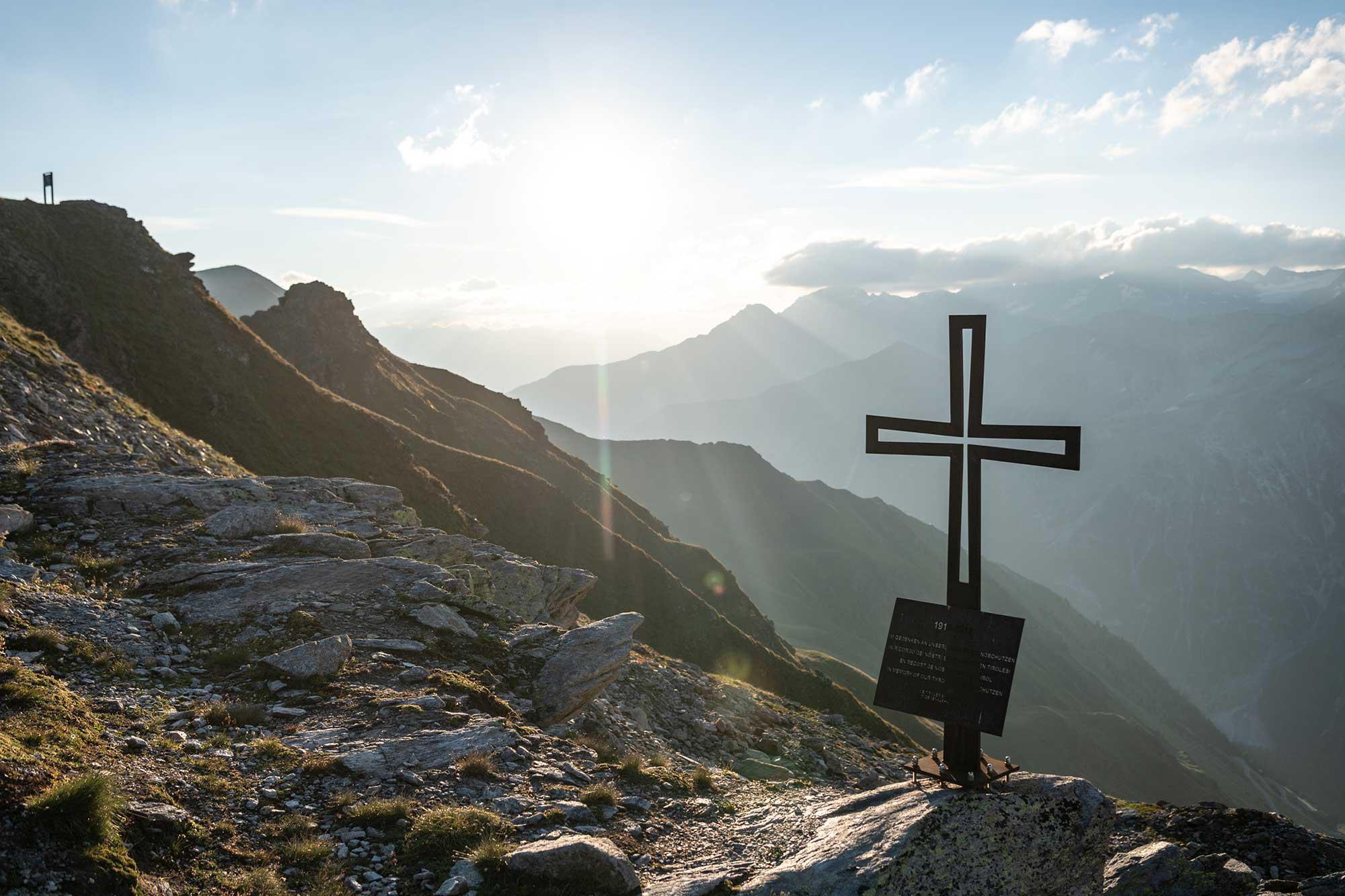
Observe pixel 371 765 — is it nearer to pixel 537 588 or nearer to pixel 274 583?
pixel 274 583

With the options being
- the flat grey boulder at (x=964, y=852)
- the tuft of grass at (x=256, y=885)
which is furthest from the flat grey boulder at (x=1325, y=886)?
the tuft of grass at (x=256, y=885)

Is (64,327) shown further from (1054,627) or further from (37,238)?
(1054,627)

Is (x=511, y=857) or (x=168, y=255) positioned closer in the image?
(x=511, y=857)

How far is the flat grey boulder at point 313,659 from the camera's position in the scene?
11.3 metres

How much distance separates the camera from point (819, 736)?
26.5 meters

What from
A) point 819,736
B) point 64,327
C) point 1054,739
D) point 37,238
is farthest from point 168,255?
point 1054,739

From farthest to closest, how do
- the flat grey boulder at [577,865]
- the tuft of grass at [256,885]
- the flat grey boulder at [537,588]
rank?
the flat grey boulder at [537,588]
the flat grey boulder at [577,865]
the tuft of grass at [256,885]

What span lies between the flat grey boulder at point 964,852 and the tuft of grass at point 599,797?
97.2 inches

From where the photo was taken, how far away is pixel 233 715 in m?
9.73

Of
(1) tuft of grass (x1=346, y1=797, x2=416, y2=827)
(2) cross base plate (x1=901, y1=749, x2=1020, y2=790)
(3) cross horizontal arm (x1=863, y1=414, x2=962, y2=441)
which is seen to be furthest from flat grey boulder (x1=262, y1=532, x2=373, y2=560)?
(2) cross base plate (x1=901, y1=749, x2=1020, y2=790)

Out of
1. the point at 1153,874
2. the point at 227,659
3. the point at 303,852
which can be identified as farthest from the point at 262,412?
the point at 1153,874

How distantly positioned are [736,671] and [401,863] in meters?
38.1

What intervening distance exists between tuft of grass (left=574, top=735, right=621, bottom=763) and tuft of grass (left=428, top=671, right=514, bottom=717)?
1.36 m

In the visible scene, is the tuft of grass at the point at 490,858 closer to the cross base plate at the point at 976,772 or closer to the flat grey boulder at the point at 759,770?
the cross base plate at the point at 976,772
